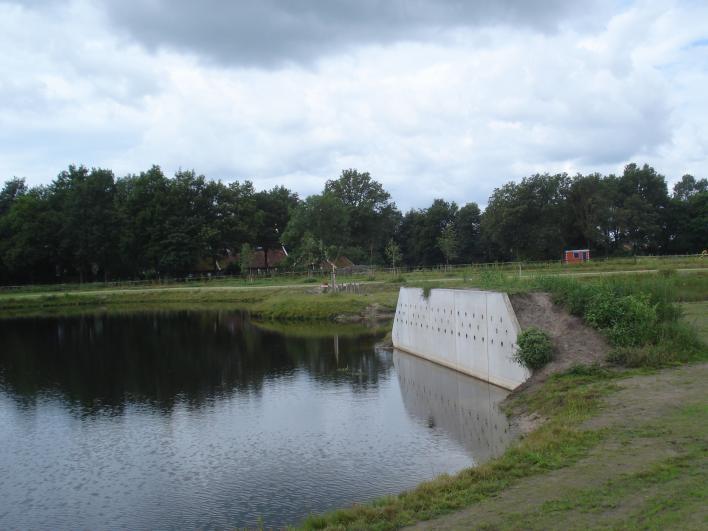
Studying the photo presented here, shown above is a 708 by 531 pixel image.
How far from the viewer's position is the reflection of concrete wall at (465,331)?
875 inches

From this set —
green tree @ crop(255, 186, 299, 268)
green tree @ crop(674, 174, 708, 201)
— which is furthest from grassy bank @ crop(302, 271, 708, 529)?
green tree @ crop(674, 174, 708, 201)

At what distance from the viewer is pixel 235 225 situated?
92500mm

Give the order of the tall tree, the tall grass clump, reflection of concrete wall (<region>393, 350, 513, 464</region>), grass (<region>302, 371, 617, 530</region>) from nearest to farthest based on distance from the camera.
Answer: grass (<region>302, 371, 617, 530</region>) < reflection of concrete wall (<region>393, 350, 513, 464</region>) < the tall grass clump < the tall tree

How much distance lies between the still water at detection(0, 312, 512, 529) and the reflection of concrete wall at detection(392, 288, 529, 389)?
2.49 feet

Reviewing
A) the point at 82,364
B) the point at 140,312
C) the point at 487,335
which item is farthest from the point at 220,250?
the point at 487,335

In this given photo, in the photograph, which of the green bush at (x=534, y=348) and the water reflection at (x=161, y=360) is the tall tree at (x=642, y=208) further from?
the green bush at (x=534, y=348)

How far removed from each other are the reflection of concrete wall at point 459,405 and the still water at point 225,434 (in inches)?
3.1

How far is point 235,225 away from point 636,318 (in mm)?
77794

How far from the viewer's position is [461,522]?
31.5 feet

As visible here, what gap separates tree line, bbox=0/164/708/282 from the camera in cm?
8575

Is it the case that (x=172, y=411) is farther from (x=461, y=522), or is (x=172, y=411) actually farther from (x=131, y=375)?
(x=461, y=522)

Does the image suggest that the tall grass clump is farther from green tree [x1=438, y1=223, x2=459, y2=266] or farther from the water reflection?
green tree [x1=438, y1=223, x2=459, y2=266]

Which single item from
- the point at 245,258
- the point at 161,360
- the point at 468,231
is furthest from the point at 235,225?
the point at 161,360

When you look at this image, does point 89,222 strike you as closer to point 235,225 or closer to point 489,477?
point 235,225
